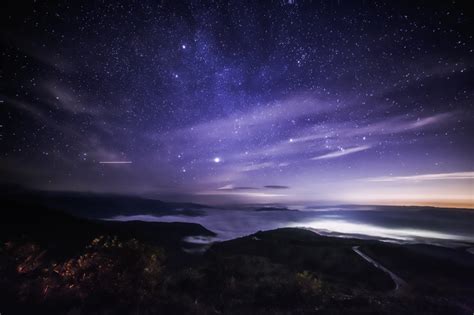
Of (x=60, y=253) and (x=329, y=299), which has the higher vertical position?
(x=329, y=299)

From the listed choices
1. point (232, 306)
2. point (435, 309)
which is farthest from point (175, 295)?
point (435, 309)

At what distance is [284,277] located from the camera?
89.1ft

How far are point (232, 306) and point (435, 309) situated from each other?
57.5ft

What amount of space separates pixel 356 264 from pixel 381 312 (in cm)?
1932

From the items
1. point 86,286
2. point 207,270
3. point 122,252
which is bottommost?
point 207,270

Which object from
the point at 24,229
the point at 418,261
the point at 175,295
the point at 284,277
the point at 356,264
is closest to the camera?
the point at 175,295

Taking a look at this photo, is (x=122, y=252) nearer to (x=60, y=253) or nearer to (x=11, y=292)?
(x=11, y=292)

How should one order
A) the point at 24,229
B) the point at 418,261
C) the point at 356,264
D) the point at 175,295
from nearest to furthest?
the point at 175,295
the point at 356,264
the point at 418,261
the point at 24,229

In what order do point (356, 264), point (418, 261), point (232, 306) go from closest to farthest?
point (232, 306)
point (356, 264)
point (418, 261)

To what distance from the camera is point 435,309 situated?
20047 millimetres

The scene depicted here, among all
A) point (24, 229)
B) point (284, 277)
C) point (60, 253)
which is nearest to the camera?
point (284, 277)

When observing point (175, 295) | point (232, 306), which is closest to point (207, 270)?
point (175, 295)

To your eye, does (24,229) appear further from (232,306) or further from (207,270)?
(232,306)

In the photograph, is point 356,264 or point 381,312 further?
point 356,264
